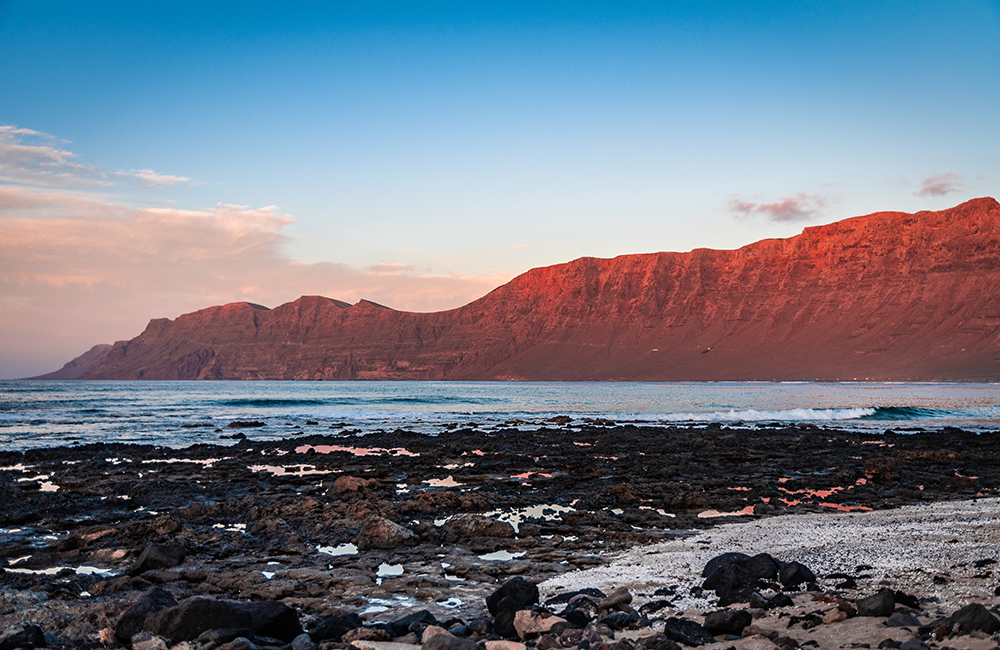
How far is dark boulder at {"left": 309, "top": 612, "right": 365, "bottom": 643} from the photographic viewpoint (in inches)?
187

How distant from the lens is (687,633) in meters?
4.31

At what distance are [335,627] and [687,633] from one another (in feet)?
→ 8.27

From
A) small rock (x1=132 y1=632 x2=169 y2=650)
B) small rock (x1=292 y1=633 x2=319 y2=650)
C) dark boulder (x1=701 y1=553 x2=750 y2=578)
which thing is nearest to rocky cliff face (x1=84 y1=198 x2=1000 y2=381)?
dark boulder (x1=701 y1=553 x2=750 y2=578)

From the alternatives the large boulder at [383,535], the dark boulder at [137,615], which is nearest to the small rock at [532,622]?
the dark boulder at [137,615]

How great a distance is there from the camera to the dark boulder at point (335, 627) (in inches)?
187

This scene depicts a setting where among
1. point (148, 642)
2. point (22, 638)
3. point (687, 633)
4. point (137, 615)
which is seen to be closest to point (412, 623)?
point (148, 642)

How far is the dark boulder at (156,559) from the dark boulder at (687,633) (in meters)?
5.60

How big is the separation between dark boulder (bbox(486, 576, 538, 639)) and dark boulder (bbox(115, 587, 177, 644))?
2.58m

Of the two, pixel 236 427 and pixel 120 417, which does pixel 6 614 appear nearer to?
pixel 236 427

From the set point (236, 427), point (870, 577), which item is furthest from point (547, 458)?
point (236, 427)

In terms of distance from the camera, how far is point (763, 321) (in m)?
166

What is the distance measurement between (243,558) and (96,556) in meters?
1.76

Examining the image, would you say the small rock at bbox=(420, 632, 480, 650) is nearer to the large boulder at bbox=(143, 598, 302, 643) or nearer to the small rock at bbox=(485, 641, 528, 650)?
the small rock at bbox=(485, 641, 528, 650)

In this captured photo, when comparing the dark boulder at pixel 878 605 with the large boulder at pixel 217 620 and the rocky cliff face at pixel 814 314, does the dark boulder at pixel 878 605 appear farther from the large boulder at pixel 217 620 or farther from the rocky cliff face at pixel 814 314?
the rocky cliff face at pixel 814 314
